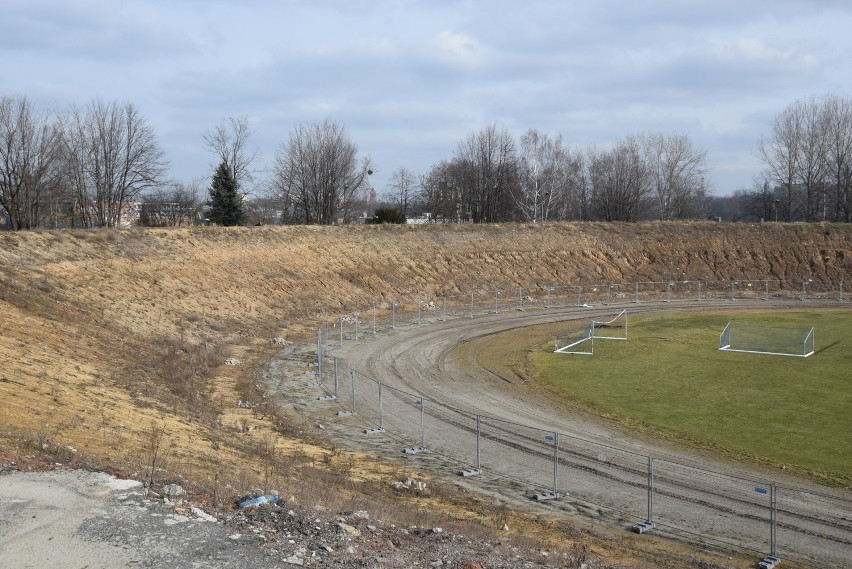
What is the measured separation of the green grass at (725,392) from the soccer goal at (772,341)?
3.26ft

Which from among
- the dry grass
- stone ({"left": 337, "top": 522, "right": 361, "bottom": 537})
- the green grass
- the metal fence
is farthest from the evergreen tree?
stone ({"left": 337, "top": 522, "right": 361, "bottom": 537})

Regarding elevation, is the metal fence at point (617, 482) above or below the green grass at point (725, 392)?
below

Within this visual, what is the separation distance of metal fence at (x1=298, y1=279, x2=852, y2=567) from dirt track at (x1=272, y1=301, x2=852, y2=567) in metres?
0.03

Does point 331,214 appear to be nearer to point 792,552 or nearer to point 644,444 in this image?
point 644,444

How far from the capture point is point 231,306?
48.8m

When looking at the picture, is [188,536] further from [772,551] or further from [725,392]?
[725,392]

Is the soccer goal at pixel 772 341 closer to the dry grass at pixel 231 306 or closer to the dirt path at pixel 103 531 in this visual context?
the dry grass at pixel 231 306

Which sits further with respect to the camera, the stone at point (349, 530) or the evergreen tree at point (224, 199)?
the evergreen tree at point (224, 199)

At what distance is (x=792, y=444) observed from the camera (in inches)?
974

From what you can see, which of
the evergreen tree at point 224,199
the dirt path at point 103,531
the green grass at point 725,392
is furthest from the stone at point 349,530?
the evergreen tree at point 224,199

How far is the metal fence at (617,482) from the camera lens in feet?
56.2

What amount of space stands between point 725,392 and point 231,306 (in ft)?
101

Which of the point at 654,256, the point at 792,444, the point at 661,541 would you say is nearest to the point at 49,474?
the point at 661,541

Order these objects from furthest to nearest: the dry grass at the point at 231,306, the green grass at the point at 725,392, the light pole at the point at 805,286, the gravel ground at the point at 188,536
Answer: the light pole at the point at 805,286, the green grass at the point at 725,392, the dry grass at the point at 231,306, the gravel ground at the point at 188,536
